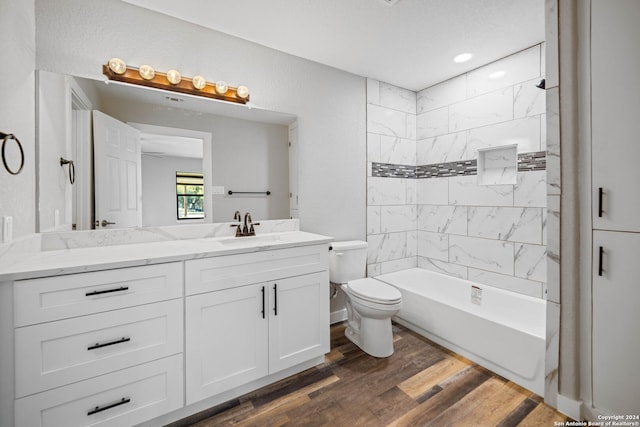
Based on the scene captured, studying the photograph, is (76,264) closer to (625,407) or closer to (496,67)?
(625,407)

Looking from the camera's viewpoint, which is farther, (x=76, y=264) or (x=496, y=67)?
(x=496, y=67)

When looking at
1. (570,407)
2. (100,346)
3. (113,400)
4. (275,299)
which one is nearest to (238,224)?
(275,299)

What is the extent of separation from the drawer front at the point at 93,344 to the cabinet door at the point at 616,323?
6.93ft

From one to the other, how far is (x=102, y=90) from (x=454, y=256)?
10.5 feet

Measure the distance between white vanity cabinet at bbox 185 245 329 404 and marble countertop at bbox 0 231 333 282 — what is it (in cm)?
5

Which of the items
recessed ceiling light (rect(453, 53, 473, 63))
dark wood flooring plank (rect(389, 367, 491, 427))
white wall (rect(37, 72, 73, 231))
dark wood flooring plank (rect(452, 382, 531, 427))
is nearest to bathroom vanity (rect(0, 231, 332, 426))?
white wall (rect(37, 72, 73, 231))

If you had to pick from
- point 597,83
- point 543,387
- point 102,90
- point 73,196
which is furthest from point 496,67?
point 73,196

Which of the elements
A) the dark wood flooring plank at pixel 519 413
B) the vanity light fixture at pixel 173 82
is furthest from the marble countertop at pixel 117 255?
the dark wood flooring plank at pixel 519 413

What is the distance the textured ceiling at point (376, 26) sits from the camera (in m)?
1.73

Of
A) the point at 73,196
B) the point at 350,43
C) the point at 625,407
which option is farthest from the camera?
the point at 350,43

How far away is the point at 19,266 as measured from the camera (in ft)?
3.76

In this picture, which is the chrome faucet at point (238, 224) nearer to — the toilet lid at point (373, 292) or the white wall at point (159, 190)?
the white wall at point (159, 190)

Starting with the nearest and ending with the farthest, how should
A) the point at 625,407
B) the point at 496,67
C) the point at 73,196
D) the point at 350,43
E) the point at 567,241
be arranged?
the point at 625,407 → the point at 567,241 → the point at 73,196 → the point at 350,43 → the point at 496,67

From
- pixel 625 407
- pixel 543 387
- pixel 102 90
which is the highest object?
pixel 102 90
